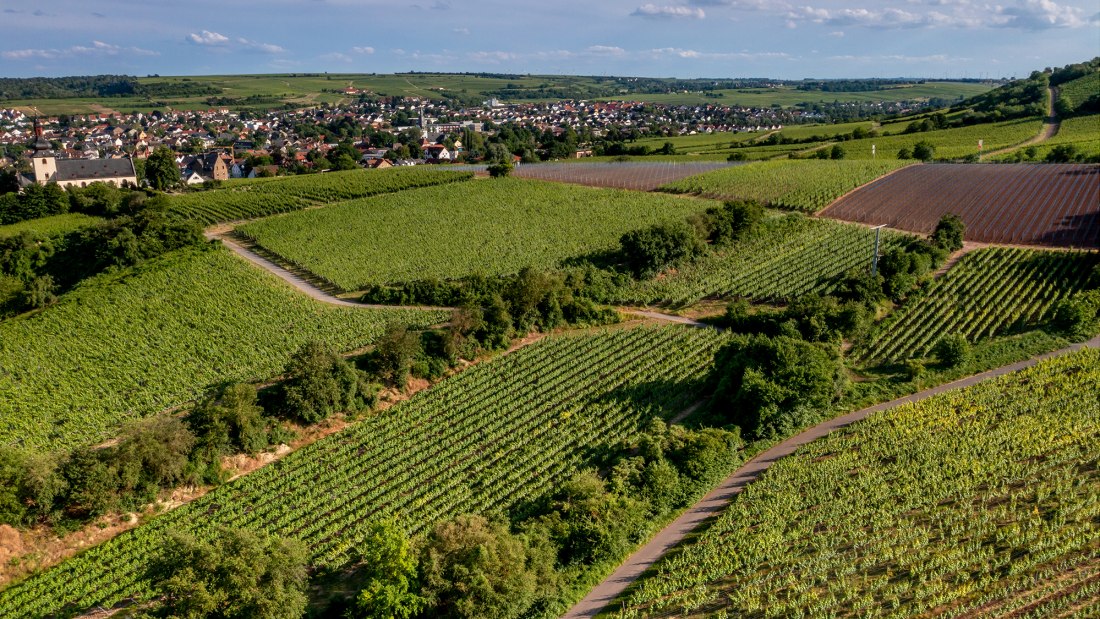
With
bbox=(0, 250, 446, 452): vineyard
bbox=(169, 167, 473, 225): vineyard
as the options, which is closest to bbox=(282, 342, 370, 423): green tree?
bbox=(0, 250, 446, 452): vineyard

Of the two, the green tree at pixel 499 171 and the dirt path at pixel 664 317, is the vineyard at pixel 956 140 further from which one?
the dirt path at pixel 664 317

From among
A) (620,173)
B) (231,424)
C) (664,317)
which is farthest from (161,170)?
(664,317)

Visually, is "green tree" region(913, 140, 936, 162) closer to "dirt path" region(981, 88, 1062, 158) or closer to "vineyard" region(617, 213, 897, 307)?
"dirt path" region(981, 88, 1062, 158)

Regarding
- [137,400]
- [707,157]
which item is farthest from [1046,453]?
[707,157]

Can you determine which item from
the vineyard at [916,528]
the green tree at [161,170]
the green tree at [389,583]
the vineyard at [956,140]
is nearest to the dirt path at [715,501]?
the vineyard at [916,528]

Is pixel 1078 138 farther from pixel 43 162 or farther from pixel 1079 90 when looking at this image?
pixel 43 162

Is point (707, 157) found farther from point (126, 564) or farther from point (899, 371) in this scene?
point (126, 564)
